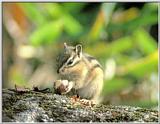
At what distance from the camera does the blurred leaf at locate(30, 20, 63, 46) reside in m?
4.01

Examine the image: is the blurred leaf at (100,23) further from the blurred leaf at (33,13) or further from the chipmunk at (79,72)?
the chipmunk at (79,72)

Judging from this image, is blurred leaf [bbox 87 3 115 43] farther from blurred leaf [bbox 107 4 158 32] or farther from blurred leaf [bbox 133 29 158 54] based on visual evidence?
blurred leaf [bbox 133 29 158 54]

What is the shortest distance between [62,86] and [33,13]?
0.80m

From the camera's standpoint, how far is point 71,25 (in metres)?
4.10

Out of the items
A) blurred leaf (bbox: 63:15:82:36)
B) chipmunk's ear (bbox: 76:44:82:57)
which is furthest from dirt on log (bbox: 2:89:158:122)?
blurred leaf (bbox: 63:15:82:36)

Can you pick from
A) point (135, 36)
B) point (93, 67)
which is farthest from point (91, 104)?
point (135, 36)

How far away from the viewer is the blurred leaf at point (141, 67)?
3.88m

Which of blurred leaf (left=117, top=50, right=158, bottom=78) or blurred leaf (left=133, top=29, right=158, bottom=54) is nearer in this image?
blurred leaf (left=117, top=50, right=158, bottom=78)

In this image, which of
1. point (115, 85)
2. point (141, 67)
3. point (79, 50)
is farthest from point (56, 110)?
point (141, 67)

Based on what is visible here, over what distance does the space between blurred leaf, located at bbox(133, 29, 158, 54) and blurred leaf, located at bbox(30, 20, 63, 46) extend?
1.37 ft

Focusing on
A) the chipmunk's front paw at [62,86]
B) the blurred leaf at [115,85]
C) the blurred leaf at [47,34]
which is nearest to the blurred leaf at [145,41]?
the blurred leaf at [115,85]

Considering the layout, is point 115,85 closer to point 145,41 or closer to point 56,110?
point 145,41

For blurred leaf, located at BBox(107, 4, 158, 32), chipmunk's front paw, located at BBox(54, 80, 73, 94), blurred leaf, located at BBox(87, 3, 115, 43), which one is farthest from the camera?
blurred leaf, located at BBox(107, 4, 158, 32)

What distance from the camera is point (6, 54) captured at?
4.02 metres
